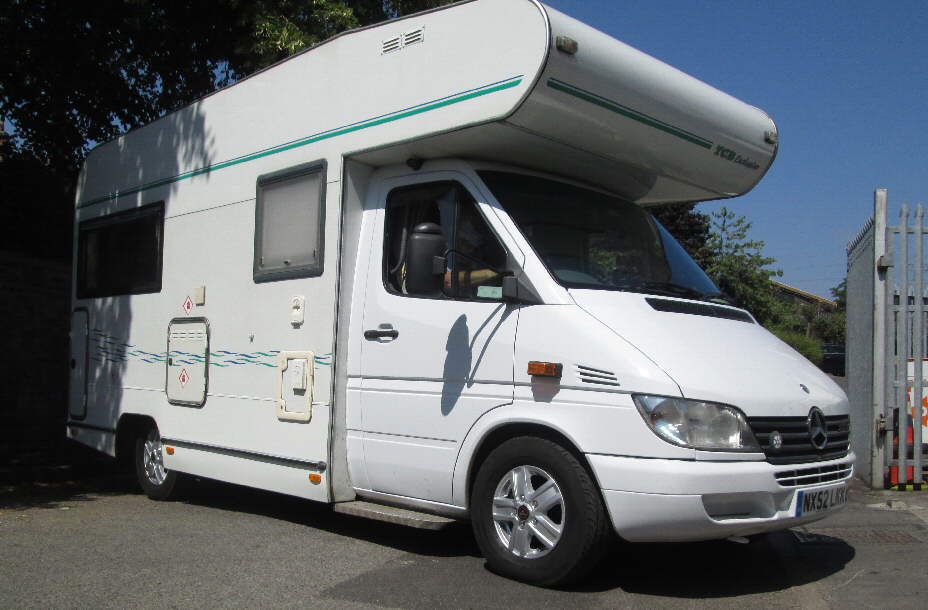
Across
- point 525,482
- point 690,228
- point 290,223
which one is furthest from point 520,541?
point 690,228

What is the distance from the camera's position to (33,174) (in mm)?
13180

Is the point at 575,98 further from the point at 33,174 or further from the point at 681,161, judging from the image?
the point at 33,174

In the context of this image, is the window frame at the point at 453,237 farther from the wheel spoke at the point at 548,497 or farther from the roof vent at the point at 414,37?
the wheel spoke at the point at 548,497

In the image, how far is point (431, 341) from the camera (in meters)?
5.61

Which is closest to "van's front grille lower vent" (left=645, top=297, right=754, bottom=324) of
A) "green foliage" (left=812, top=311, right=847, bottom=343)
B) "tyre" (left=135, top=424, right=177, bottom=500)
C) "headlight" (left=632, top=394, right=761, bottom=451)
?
"headlight" (left=632, top=394, right=761, bottom=451)

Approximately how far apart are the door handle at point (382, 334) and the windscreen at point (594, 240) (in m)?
1.08

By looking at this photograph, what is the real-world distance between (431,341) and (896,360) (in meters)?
5.35

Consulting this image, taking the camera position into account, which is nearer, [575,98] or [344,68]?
[575,98]

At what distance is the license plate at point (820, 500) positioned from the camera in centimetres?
479

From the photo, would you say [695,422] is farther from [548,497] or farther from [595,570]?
[595,570]

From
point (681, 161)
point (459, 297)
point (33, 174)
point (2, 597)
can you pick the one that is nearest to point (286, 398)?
point (459, 297)

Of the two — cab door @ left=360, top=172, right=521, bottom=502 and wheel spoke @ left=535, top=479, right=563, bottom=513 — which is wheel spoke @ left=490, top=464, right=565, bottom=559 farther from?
cab door @ left=360, top=172, right=521, bottom=502

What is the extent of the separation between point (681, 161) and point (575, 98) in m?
1.25

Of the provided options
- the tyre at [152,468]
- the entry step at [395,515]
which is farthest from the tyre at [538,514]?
the tyre at [152,468]
